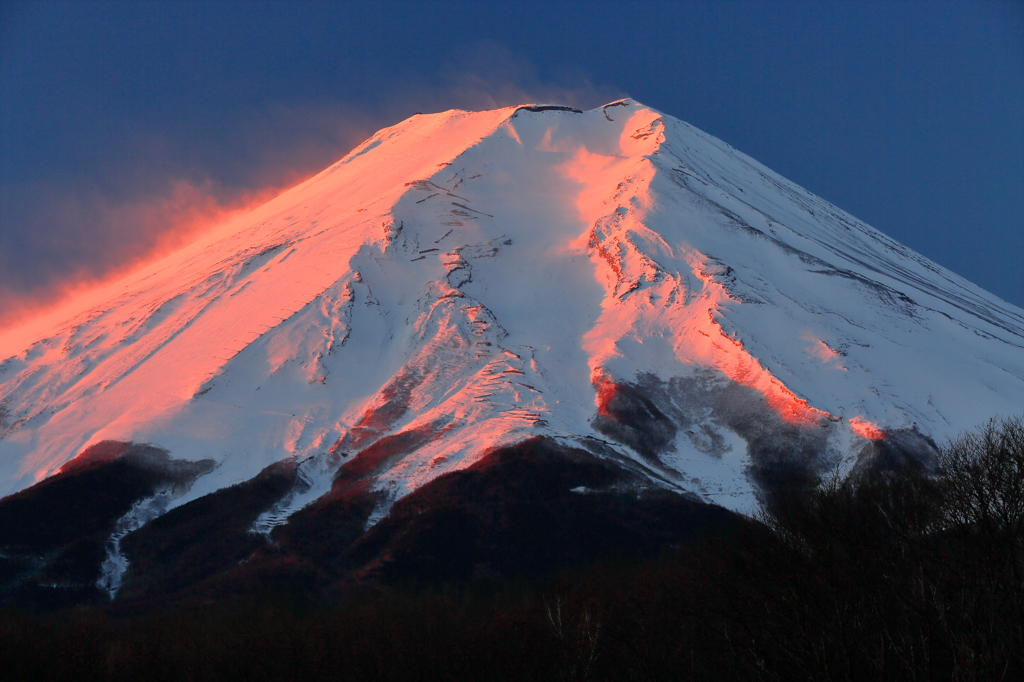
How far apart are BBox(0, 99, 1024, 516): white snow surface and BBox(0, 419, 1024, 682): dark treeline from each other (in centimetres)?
1917

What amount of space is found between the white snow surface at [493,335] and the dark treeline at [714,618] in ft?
62.9

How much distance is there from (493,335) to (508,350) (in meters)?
2.62

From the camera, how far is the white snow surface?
55.5m

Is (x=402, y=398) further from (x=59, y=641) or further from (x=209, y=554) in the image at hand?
(x=59, y=641)

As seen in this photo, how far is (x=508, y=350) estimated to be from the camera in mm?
64750

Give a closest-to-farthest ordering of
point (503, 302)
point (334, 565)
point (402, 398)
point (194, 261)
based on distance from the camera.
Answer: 1. point (334, 565)
2. point (402, 398)
3. point (503, 302)
4. point (194, 261)

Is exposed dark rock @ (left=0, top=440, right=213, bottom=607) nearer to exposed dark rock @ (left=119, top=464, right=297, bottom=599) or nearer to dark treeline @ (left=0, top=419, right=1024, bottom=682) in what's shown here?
exposed dark rock @ (left=119, top=464, right=297, bottom=599)

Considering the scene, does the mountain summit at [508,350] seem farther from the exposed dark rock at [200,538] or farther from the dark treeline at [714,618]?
the dark treeline at [714,618]

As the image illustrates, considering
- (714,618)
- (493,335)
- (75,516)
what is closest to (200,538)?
(75,516)

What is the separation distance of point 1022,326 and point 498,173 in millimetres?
59979

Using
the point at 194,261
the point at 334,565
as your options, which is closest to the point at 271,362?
the point at 334,565

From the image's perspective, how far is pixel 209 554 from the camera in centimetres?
4728

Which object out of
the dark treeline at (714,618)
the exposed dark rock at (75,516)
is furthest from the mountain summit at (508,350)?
the dark treeline at (714,618)

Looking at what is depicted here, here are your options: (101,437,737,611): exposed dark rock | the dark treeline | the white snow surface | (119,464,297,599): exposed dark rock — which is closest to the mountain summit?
the white snow surface
